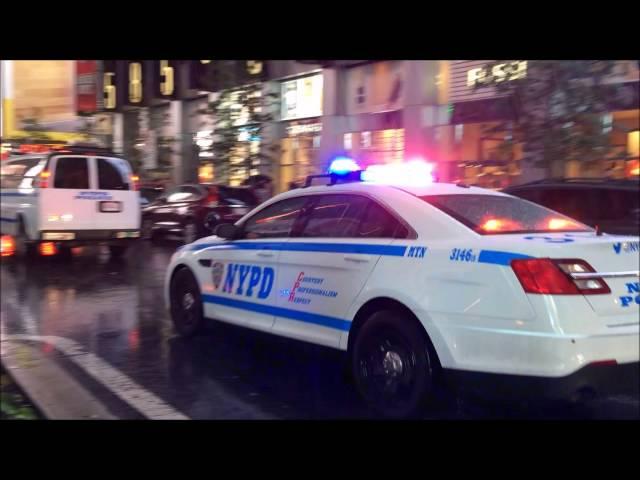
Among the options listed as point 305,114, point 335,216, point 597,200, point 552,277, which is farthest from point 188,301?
point 305,114

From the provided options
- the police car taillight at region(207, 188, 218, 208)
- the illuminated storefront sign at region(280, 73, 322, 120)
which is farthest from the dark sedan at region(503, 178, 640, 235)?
the illuminated storefront sign at region(280, 73, 322, 120)

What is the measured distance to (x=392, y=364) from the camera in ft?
14.4

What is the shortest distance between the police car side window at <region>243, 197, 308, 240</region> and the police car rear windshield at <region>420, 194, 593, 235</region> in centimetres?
126

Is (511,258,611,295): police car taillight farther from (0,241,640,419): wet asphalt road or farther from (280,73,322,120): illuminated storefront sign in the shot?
(280,73,322,120): illuminated storefront sign

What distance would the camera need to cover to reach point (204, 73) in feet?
59.0

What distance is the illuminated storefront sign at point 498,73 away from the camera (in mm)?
10867

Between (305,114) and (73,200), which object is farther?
(305,114)

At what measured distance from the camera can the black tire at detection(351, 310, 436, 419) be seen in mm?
4203

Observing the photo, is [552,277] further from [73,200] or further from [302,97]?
[302,97]

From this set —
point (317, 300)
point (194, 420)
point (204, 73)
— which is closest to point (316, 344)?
point (317, 300)

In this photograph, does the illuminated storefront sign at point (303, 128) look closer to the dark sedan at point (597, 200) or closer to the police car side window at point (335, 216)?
the dark sedan at point (597, 200)

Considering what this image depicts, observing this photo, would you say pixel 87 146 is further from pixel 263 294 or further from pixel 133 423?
pixel 133 423

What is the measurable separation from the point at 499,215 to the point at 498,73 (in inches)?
298
